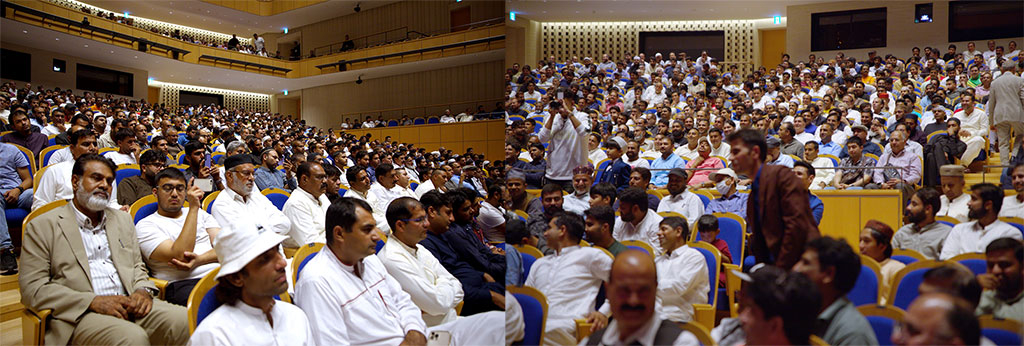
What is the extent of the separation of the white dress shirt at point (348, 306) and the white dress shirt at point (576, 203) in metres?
0.98

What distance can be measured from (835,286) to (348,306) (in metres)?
1.48

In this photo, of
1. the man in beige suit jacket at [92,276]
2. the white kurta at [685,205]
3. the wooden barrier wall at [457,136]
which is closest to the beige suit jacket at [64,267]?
the man in beige suit jacket at [92,276]

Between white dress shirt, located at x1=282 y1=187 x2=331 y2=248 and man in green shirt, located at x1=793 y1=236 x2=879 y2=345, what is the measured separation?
8.75 ft

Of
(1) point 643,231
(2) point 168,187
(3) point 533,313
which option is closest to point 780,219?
(1) point 643,231

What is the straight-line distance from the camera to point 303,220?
128 inches

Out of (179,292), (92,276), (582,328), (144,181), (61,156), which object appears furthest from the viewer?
(61,156)

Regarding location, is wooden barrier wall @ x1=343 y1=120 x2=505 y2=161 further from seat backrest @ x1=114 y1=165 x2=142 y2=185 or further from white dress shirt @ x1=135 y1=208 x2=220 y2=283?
seat backrest @ x1=114 y1=165 x2=142 y2=185

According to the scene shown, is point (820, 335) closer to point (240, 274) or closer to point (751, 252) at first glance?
point (751, 252)

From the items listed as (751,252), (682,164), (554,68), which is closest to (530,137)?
(554,68)

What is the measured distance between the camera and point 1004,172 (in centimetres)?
100

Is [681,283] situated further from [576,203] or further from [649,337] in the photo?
Answer: [576,203]

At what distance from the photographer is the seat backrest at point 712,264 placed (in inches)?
44.1

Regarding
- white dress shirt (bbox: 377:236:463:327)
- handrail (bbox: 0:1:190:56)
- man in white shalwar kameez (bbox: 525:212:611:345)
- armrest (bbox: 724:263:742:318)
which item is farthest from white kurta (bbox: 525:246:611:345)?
handrail (bbox: 0:1:190:56)

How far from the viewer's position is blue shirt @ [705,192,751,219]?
110 cm
